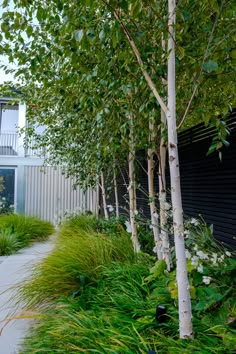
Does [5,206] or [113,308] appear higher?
[5,206]

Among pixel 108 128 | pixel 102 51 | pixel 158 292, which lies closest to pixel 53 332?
pixel 158 292

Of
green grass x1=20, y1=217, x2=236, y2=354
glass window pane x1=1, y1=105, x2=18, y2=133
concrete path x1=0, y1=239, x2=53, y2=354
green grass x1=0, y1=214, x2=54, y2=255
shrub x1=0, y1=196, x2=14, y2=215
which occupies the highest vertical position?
glass window pane x1=1, y1=105, x2=18, y2=133

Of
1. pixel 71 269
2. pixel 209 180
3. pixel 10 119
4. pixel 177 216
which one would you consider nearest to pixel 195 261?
pixel 177 216

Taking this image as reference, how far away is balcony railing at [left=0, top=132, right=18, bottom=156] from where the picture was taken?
11.2 meters

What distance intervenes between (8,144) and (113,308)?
10290 mm

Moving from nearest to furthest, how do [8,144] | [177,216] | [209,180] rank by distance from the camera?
[177,216] → [209,180] → [8,144]

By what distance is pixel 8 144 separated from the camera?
11367mm

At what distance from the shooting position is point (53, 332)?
180 centimetres

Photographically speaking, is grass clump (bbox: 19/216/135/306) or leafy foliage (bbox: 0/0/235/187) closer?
leafy foliage (bbox: 0/0/235/187)

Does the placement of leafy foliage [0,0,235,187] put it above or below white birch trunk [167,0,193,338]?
above

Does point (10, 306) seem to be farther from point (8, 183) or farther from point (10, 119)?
point (10, 119)

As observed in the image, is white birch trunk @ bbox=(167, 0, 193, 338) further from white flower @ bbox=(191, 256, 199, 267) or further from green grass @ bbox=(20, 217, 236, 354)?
white flower @ bbox=(191, 256, 199, 267)

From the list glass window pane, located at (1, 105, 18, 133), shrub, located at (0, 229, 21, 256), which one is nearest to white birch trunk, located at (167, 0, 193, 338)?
shrub, located at (0, 229, 21, 256)

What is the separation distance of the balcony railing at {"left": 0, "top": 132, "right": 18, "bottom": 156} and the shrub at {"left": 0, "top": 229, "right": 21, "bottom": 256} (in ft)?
19.8
